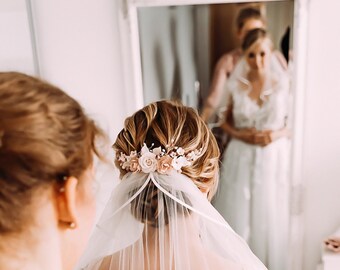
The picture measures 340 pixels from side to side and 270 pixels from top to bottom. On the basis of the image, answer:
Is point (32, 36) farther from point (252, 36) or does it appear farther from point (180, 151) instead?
point (180, 151)

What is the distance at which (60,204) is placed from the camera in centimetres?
65

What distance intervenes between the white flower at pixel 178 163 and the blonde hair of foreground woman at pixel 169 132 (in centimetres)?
2

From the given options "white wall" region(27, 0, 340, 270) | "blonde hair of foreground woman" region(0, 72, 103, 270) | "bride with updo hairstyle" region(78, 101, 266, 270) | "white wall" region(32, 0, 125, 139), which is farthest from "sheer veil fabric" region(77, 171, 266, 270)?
"white wall" region(32, 0, 125, 139)

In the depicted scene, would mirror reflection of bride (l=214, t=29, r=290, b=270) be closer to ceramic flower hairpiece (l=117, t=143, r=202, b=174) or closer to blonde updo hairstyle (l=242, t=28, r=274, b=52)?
blonde updo hairstyle (l=242, t=28, r=274, b=52)

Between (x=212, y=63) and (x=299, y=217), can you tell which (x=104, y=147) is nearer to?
(x=212, y=63)

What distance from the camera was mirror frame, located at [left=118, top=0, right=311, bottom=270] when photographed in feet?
5.31

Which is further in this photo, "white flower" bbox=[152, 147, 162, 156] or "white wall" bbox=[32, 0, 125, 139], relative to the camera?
"white wall" bbox=[32, 0, 125, 139]

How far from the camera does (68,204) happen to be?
647 mm

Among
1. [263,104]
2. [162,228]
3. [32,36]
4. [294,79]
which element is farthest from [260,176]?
[32,36]

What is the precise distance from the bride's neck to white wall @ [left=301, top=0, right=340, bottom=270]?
1289 mm

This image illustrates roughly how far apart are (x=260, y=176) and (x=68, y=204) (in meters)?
1.25

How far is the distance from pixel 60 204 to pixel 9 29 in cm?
127

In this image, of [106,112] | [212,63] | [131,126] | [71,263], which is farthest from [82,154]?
[106,112]

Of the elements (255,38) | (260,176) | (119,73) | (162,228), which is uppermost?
(255,38)
